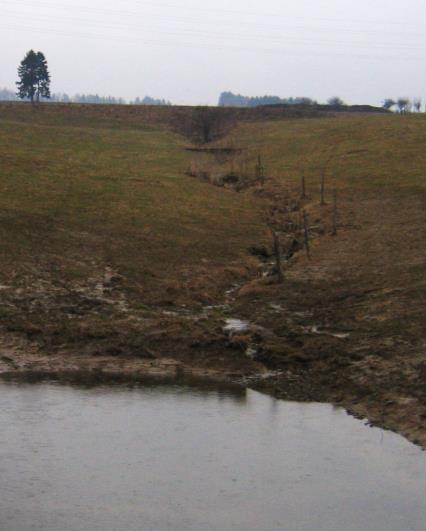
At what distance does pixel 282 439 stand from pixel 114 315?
11.7 metres

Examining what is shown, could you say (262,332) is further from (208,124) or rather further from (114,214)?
(208,124)

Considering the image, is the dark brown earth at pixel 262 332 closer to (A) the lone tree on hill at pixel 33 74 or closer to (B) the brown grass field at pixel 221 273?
(B) the brown grass field at pixel 221 273

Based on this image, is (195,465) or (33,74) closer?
(195,465)

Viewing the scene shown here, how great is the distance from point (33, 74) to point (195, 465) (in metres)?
116

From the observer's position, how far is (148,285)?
1412 inches

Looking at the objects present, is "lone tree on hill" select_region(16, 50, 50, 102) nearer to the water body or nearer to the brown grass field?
the brown grass field

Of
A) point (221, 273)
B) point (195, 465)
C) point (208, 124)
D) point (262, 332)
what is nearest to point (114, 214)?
point (221, 273)

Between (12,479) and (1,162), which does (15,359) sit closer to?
(12,479)

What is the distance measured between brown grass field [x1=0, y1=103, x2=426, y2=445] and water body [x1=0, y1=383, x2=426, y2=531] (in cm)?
185

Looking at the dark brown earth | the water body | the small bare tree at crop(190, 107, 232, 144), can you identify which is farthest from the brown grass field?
the small bare tree at crop(190, 107, 232, 144)

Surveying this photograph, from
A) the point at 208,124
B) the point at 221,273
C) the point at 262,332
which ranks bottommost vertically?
the point at 262,332

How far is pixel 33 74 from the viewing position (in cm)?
12850

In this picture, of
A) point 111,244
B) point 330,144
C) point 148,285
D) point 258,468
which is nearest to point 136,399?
point 258,468

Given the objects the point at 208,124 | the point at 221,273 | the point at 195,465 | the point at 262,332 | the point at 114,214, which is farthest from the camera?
the point at 208,124
